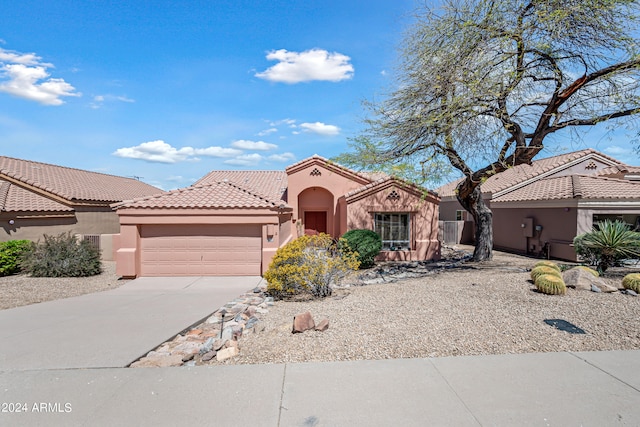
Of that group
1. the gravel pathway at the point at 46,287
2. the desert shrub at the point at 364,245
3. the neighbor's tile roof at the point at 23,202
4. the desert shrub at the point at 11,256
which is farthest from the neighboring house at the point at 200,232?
the neighbor's tile roof at the point at 23,202

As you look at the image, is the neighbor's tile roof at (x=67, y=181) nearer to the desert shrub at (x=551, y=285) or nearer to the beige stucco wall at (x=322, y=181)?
the beige stucco wall at (x=322, y=181)

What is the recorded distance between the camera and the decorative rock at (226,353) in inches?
201

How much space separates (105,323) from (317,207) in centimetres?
1681

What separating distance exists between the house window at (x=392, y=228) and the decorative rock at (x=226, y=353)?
12.9m

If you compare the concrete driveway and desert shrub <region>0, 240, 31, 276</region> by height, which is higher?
desert shrub <region>0, 240, 31, 276</region>

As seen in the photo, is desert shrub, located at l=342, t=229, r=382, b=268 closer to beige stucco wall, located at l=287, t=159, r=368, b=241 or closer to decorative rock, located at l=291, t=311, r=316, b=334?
beige stucco wall, located at l=287, t=159, r=368, b=241

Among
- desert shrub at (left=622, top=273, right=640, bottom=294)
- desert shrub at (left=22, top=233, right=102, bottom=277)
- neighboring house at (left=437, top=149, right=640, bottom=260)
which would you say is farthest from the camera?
neighboring house at (left=437, top=149, right=640, bottom=260)

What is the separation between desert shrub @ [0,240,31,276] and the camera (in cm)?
1361

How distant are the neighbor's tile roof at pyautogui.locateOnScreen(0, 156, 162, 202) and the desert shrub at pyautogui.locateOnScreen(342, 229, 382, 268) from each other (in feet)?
48.9

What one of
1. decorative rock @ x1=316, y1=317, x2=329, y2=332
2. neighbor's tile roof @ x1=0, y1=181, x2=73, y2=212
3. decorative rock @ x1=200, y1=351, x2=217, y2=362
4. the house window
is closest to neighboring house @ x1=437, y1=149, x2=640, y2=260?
the house window

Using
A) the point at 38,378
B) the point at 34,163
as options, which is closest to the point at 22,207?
the point at 34,163

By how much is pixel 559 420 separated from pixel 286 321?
4.46 meters

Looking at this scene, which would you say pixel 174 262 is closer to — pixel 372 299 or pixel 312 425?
pixel 372 299

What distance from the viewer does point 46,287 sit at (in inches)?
453
